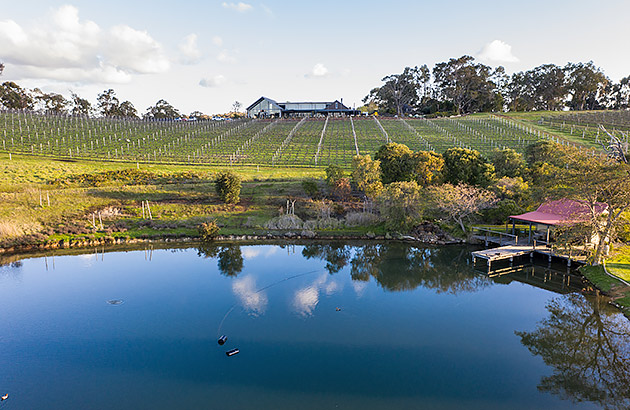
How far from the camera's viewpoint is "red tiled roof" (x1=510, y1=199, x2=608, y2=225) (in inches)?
953

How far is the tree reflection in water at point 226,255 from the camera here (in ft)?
87.5

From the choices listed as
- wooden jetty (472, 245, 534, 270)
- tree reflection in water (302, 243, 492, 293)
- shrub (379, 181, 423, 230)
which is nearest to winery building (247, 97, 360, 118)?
shrub (379, 181, 423, 230)

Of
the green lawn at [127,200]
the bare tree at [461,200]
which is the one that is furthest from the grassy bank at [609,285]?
the green lawn at [127,200]

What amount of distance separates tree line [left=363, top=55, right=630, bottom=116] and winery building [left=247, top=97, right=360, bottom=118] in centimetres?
1616

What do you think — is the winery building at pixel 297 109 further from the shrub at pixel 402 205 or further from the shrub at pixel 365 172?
the shrub at pixel 402 205

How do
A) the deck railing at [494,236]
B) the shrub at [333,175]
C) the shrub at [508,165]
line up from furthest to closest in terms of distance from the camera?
1. the shrub at [333,175]
2. the shrub at [508,165]
3. the deck railing at [494,236]

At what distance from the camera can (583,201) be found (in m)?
25.0

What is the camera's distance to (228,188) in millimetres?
38969

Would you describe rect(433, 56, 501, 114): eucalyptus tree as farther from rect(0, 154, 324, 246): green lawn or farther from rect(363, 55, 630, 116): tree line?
rect(0, 154, 324, 246): green lawn

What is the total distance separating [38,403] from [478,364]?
661 inches

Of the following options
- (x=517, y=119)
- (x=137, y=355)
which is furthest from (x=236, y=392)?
(x=517, y=119)

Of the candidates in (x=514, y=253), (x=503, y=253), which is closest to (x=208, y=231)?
(x=503, y=253)

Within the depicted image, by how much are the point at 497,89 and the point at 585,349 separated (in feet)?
376

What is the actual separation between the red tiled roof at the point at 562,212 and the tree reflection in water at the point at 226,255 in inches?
871
